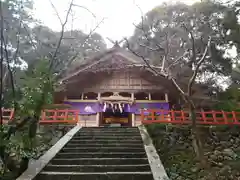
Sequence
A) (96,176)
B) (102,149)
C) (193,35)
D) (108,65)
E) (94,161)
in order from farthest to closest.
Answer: (193,35), (108,65), (102,149), (94,161), (96,176)

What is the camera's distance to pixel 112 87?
50.6ft

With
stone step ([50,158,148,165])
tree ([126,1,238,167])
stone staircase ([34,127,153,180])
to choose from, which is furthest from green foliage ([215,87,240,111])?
stone step ([50,158,148,165])

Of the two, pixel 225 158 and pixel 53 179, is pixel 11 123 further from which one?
pixel 225 158

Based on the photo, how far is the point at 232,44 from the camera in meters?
14.6

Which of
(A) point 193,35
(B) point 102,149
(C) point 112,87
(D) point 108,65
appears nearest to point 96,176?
(B) point 102,149

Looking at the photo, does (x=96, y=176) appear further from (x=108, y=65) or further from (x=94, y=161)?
(x=108, y=65)

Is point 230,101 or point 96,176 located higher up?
point 230,101

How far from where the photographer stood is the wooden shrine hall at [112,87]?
1503cm

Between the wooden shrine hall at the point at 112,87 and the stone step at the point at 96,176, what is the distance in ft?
29.5

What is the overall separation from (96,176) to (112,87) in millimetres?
9926

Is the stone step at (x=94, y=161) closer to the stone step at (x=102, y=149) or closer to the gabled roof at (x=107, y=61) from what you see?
the stone step at (x=102, y=149)

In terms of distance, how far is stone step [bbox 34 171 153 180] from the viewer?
5664 mm

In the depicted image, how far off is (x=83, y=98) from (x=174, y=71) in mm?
6869

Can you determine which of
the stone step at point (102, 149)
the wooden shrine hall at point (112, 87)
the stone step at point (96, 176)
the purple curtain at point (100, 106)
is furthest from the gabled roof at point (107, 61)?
the stone step at point (96, 176)
